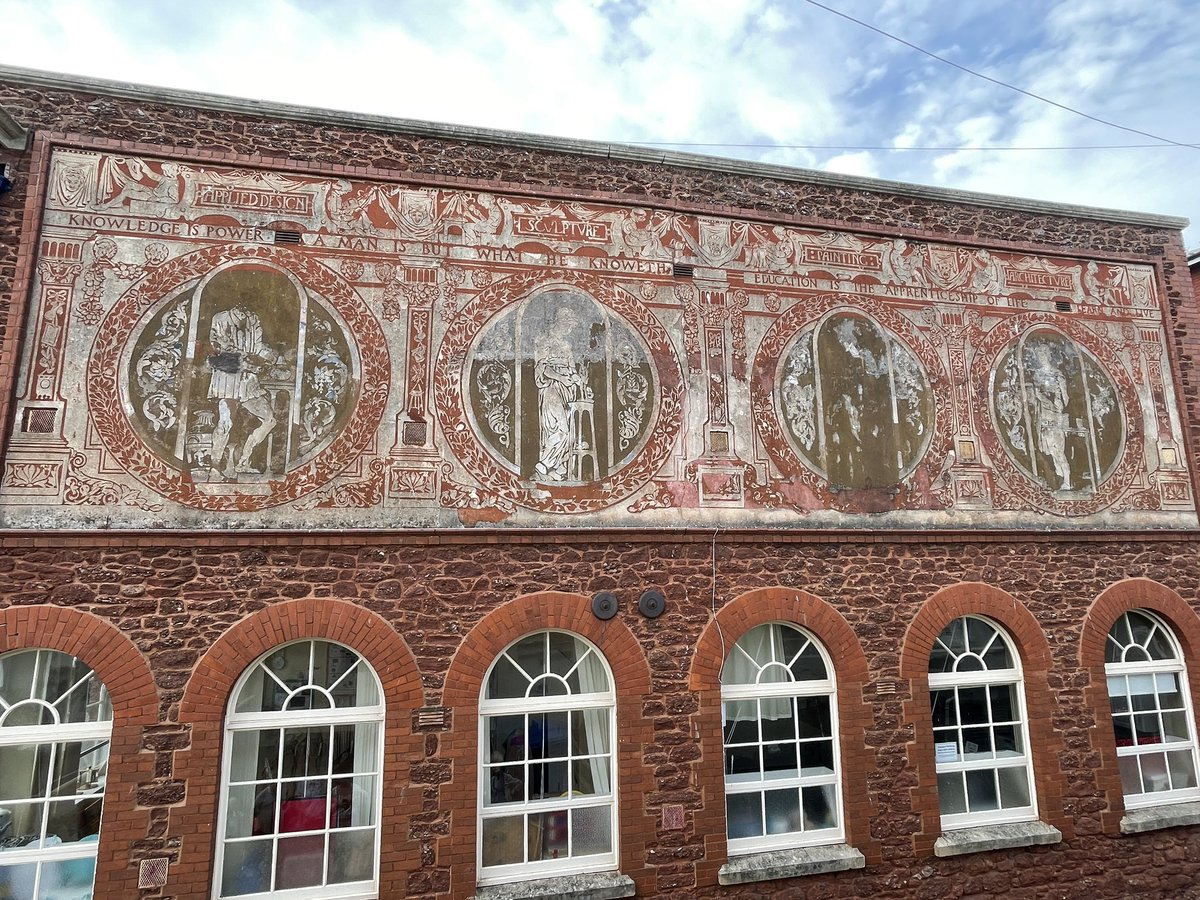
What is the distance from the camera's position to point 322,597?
A: 6551 millimetres

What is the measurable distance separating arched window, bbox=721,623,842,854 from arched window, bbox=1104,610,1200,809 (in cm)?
376

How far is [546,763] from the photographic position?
6.82 m

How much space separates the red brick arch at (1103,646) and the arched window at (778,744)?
10.8ft

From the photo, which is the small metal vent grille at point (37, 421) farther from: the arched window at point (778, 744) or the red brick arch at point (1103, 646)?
the red brick arch at point (1103, 646)

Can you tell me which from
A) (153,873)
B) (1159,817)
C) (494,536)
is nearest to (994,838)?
(1159,817)

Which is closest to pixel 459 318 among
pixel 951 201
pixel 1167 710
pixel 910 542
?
pixel 910 542

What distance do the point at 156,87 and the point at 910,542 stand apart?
9384 mm

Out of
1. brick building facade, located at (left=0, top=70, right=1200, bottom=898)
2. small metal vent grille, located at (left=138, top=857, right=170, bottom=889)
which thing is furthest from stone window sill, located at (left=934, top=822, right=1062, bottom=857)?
small metal vent grille, located at (left=138, top=857, right=170, bottom=889)

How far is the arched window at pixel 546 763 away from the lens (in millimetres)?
6648

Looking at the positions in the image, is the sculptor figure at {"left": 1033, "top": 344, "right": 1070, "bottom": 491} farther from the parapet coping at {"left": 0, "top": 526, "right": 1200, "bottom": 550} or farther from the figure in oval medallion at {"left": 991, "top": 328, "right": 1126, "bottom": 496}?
the parapet coping at {"left": 0, "top": 526, "right": 1200, "bottom": 550}

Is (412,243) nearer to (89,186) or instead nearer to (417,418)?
(417,418)

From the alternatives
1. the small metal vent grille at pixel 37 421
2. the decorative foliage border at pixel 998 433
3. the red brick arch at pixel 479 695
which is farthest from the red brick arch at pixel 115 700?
the decorative foliage border at pixel 998 433

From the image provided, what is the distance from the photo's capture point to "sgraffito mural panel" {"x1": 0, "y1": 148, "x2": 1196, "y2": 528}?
21.9ft

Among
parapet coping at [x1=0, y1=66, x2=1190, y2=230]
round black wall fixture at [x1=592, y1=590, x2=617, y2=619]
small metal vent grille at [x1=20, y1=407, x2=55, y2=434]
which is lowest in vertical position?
round black wall fixture at [x1=592, y1=590, x2=617, y2=619]
